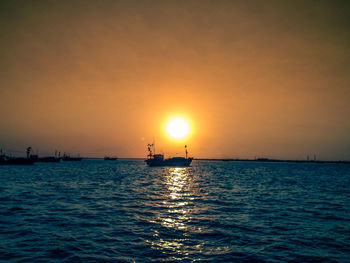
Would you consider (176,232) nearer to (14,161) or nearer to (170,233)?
(170,233)

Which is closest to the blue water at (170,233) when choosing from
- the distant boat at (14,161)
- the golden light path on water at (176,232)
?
the golden light path on water at (176,232)

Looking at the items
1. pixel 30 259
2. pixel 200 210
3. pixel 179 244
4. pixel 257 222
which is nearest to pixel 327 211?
pixel 257 222

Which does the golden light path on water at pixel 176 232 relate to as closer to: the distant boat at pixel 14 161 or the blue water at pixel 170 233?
the blue water at pixel 170 233

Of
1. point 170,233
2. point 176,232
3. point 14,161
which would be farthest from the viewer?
point 14,161

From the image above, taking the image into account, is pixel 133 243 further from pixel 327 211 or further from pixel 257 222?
pixel 327 211

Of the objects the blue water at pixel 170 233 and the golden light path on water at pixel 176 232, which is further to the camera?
the golden light path on water at pixel 176 232

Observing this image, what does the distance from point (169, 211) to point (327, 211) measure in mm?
14729

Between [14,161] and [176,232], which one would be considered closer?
[176,232]

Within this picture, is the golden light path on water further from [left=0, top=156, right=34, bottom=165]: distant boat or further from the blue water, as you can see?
[left=0, top=156, right=34, bottom=165]: distant boat

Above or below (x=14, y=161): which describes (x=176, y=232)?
above

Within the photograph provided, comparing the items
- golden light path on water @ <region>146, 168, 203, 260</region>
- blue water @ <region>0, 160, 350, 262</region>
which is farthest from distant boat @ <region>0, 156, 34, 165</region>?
golden light path on water @ <region>146, 168, 203, 260</region>

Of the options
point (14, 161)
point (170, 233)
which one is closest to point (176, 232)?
point (170, 233)

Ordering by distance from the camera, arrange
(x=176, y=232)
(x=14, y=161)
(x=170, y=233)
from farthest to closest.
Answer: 1. (x=14, y=161)
2. (x=176, y=232)
3. (x=170, y=233)

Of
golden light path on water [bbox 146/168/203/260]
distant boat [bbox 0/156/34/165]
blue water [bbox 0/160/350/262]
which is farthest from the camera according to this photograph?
distant boat [bbox 0/156/34/165]
